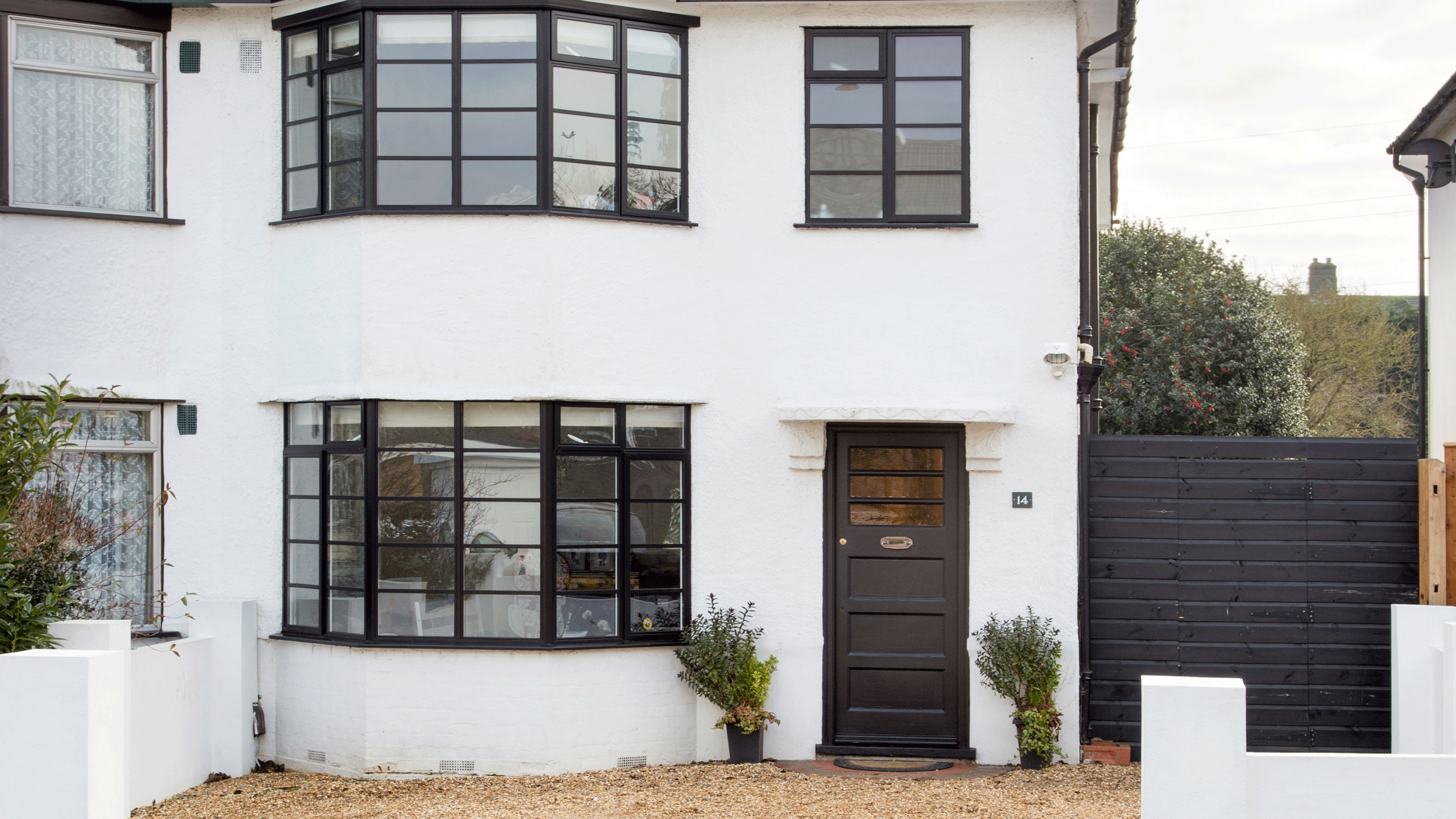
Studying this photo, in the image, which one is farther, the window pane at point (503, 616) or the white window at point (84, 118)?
the white window at point (84, 118)

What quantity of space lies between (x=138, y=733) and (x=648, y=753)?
3.30m

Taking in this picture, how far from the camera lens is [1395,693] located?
8008 mm

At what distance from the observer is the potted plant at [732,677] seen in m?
8.52

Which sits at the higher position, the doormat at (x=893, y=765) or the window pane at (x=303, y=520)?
the window pane at (x=303, y=520)

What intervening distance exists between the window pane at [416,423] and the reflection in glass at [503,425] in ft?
0.49

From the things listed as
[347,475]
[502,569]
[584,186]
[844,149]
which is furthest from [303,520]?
[844,149]

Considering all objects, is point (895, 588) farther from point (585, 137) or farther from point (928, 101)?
point (585, 137)

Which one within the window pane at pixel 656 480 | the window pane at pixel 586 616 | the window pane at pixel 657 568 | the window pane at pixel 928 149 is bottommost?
the window pane at pixel 586 616

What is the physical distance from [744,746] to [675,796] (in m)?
1.01

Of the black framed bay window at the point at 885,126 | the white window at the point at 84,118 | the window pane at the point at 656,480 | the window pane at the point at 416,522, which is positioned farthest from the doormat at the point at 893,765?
the white window at the point at 84,118

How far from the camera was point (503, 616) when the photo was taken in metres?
8.66

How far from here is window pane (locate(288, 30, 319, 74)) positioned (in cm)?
898

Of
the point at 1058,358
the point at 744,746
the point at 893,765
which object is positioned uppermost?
the point at 1058,358

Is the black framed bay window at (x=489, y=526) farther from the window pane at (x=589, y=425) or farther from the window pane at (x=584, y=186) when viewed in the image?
the window pane at (x=584, y=186)
